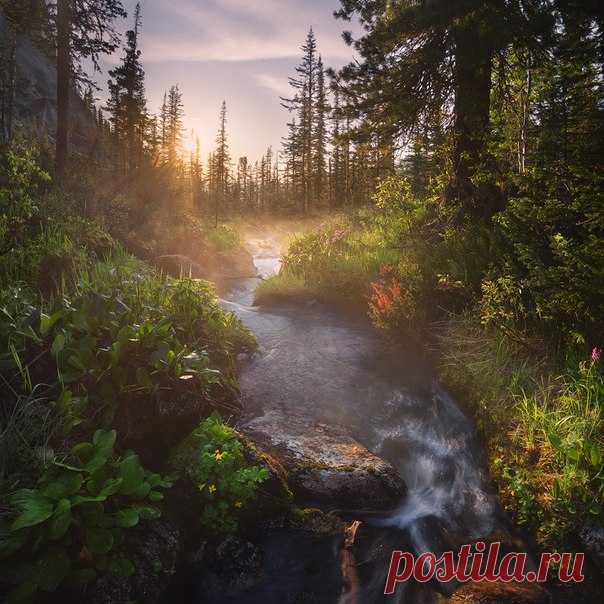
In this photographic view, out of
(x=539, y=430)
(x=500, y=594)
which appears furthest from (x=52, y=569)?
(x=539, y=430)

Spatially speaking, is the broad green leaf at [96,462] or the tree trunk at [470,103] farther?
the tree trunk at [470,103]

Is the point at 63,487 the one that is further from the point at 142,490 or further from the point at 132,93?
the point at 132,93

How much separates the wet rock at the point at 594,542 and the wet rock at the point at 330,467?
1.65 m

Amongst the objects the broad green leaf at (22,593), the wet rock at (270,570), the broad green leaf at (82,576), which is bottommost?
the wet rock at (270,570)

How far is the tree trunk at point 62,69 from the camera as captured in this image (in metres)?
13.4

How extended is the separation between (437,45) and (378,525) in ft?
29.3

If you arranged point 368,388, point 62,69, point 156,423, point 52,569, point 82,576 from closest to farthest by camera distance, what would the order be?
point 52,569, point 82,576, point 156,423, point 368,388, point 62,69

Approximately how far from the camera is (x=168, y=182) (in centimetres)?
2294

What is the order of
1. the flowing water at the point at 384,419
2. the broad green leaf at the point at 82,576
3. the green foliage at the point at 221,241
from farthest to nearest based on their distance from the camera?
the green foliage at the point at 221,241 → the flowing water at the point at 384,419 → the broad green leaf at the point at 82,576

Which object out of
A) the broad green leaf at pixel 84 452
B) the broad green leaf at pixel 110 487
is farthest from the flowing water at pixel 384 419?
the broad green leaf at pixel 84 452

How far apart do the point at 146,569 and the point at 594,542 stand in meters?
3.58

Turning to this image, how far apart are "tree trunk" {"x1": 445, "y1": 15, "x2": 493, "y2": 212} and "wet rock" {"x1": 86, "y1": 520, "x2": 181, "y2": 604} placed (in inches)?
277

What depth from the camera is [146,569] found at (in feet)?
9.95

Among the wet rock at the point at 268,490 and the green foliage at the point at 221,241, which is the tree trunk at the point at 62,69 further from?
the wet rock at the point at 268,490
